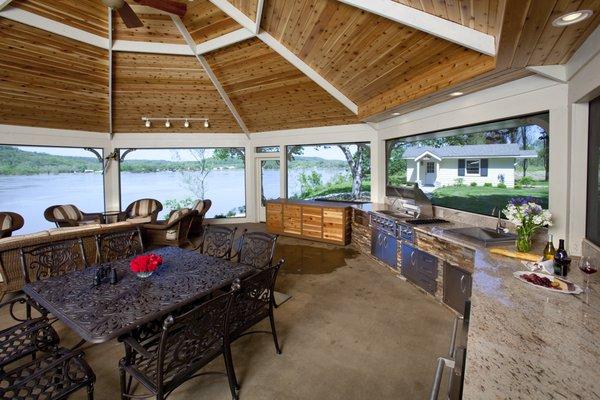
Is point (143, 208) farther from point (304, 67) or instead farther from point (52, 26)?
point (304, 67)

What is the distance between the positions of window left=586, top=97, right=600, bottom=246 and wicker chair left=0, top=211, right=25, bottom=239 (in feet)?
26.7

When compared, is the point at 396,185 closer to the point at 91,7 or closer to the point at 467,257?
the point at 467,257

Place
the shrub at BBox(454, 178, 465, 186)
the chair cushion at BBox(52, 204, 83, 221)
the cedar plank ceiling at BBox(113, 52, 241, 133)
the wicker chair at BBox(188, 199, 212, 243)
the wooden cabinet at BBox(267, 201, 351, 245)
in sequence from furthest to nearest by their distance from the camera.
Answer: the wicker chair at BBox(188, 199, 212, 243)
the chair cushion at BBox(52, 204, 83, 221)
the wooden cabinet at BBox(267, 201, 351, 245)
the cedar plank ceiling at BBox(113, 52, 241, 133)
the shrub at BBox(454, 178, 465, 186)

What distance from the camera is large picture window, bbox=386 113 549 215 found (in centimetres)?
319

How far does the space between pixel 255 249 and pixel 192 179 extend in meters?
6.14

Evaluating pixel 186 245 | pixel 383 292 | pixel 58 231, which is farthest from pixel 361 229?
pixel 58 231

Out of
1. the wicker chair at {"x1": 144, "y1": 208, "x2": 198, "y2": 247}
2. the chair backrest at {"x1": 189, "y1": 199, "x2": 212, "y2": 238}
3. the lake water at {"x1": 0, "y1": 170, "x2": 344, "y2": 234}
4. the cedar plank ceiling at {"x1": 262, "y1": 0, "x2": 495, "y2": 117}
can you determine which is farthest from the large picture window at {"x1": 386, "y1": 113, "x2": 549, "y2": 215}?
the chair backrest at {"x1": 189, "y1": 199, "x2": 212, "y2": 238}

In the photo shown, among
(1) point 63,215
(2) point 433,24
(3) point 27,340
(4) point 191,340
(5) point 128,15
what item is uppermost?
(5) point 128,15

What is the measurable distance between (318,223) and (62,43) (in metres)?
5.42

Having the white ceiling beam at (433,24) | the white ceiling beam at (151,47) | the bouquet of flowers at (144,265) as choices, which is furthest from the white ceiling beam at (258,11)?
the bouquet of flowers at (144,265)

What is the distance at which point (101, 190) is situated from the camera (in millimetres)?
7707

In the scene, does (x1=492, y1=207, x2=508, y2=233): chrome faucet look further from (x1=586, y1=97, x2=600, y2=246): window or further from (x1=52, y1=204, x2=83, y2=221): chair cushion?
(x1=52, y1=204, x2=83, y2=221): chair cushion

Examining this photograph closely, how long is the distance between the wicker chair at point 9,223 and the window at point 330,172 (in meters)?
5.67

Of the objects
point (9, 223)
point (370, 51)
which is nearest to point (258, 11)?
point (370, 51)
